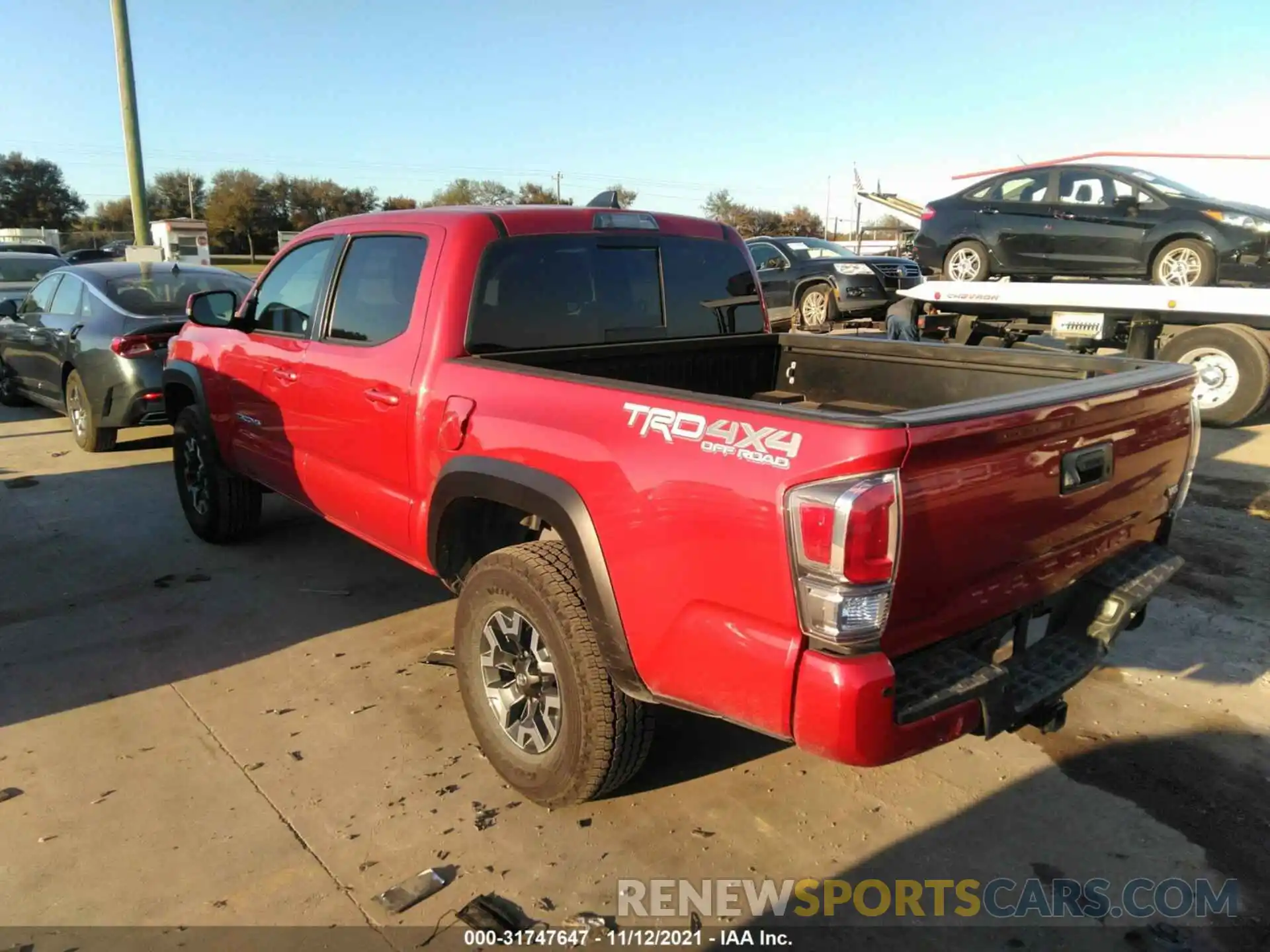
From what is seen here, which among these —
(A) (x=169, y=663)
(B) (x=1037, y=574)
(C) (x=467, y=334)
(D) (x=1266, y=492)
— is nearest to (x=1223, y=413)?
(D) (x=1266, y=492)

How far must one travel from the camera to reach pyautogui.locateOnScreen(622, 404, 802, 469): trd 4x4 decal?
7.11 ft

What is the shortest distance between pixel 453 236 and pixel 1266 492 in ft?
21.3

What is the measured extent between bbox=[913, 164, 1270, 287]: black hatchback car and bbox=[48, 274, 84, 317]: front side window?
9926mm

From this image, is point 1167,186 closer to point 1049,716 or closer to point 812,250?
point 812,250

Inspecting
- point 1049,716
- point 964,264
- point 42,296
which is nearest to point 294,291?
point 1049,716

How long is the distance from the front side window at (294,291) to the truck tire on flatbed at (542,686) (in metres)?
1.87

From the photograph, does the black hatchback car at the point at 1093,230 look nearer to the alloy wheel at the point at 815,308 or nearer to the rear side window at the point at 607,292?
the alloy wheel at the point at 815,308

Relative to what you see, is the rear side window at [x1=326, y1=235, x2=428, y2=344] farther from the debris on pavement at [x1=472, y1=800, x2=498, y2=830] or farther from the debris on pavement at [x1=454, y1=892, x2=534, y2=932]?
the debris on pavement at [x1=454, y1=892, x2=534, y2=932]

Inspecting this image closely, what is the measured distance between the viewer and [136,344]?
725 cm

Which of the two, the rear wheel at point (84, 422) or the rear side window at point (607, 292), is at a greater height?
the rear side window at point (607, 292)

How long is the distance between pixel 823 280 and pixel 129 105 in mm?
11572

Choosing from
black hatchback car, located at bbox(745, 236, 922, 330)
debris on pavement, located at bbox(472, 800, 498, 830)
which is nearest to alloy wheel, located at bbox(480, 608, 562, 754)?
debris on pavement, located at bbox(472, 800, 498, 830)

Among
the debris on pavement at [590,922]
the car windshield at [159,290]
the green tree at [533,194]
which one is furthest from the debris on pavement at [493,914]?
the green tree at [533,194]

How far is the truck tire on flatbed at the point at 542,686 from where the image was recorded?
276 centimetres
